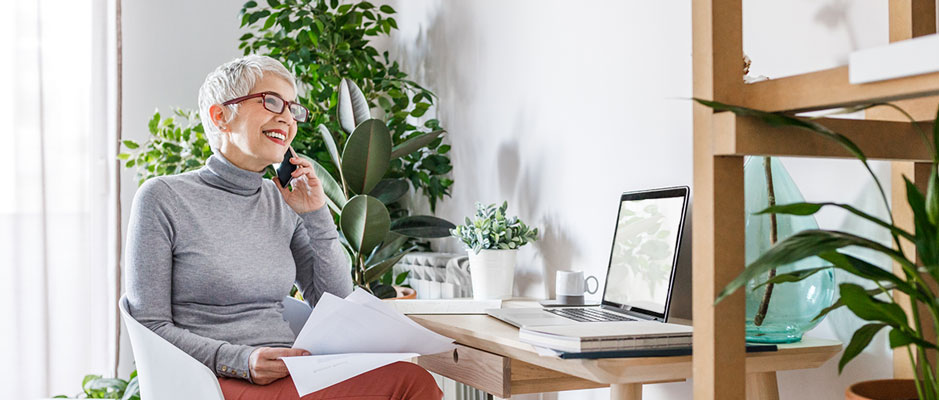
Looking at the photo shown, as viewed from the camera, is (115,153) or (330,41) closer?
(330,41)

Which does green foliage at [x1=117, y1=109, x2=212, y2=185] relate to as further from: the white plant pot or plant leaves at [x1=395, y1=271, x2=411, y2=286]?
the white plant pot

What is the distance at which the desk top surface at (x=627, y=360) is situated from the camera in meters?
1.14

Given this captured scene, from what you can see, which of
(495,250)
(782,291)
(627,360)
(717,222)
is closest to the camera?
(717,222)

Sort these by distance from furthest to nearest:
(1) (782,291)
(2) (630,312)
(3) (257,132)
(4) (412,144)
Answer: (4) (412,144)
(3) (257,132)
(2) (630,312)
(1) (782,291)

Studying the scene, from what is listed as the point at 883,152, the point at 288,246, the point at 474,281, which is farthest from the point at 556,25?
the point at 883,152

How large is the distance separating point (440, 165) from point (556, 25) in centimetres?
72

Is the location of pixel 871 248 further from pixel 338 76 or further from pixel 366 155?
pixel 338 76

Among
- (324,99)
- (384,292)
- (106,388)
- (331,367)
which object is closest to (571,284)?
(331,367)

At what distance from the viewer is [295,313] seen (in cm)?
186

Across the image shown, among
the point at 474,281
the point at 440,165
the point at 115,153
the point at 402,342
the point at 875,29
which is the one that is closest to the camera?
the point at 875,29

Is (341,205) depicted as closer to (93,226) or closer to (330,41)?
(330,41)

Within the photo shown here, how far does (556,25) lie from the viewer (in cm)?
219

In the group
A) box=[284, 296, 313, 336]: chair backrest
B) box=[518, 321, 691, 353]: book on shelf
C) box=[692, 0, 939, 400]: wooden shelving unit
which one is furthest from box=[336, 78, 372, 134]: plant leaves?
box=[692, 0, 939, 400]: wooden shelving unit

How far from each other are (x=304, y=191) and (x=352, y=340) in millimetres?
553
